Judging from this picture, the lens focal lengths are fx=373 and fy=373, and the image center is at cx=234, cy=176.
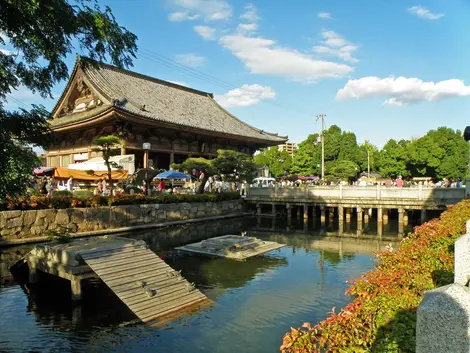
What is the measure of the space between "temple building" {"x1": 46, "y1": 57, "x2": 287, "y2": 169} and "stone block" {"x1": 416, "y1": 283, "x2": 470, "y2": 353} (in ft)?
79.2

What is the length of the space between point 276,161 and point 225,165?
40689 millimetres

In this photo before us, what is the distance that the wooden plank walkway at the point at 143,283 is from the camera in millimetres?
8828

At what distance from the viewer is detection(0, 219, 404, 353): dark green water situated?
780cm

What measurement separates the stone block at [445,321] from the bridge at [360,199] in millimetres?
21295

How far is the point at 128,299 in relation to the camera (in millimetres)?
8828

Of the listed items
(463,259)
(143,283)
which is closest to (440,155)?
(143,283)

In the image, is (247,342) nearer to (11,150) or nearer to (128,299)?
(128,299)

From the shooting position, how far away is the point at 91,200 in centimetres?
1947

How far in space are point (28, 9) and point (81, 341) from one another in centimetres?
653

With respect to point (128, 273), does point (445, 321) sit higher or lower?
higher

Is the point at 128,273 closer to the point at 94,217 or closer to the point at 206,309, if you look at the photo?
the point at 206,309

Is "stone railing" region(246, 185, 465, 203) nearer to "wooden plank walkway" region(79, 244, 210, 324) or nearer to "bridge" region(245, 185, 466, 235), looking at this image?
"bridge" region(245, 185, 466, 235)

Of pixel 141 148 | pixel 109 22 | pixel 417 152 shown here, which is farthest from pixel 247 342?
pixel 417 152

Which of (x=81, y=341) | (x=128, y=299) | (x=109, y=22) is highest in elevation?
(x=109, y=22)
